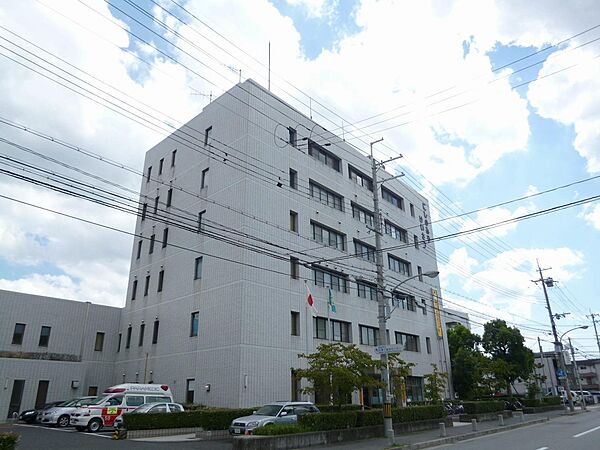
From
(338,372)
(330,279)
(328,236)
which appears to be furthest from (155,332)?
(338,372)

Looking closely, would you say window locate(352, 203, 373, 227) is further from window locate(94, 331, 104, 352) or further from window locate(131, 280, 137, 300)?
window locate(94, 331, 104, 352)

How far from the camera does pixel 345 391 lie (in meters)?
20.2

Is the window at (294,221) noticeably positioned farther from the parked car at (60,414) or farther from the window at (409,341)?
the parked car at (60,414)

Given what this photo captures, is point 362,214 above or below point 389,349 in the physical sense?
above

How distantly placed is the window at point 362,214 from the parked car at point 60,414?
76.4ft

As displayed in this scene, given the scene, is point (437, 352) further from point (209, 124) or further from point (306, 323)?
point (209, 124)

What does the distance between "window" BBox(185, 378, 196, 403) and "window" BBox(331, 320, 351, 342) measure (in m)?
9.68

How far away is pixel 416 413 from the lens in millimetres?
24469

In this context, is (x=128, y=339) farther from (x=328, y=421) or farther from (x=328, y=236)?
(x=328, y=421)

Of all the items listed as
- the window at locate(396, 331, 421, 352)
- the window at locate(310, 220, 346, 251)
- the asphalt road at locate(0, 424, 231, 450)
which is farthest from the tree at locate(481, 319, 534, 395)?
the asphalt road at locate(0, 424, 231, 450)

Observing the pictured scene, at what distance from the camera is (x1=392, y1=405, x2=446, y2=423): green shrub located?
23.0 m

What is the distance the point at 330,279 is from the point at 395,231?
13.4 m

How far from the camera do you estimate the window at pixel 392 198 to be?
141 ft

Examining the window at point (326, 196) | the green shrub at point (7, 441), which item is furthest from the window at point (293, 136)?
the green shrub at point (7, 441)
